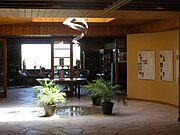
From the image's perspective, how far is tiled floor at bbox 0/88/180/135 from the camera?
22.1ft

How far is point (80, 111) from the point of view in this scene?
9.39 meters

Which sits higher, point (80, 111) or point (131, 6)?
point (131, 6)

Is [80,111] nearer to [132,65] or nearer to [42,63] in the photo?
[132,65]

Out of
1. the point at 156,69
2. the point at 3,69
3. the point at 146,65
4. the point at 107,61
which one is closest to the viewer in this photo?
the point at 156,69

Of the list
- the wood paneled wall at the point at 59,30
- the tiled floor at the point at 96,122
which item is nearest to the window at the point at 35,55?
the wood paneled wall at the point at 59,30

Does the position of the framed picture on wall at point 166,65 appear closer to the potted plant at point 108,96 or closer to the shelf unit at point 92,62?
the potted plant at point 108,96

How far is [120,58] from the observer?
15.7m

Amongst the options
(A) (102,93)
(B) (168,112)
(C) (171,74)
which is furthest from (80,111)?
(C) (171,74)

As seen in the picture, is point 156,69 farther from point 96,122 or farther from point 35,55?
point 35,55

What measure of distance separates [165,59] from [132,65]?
5.62 feet

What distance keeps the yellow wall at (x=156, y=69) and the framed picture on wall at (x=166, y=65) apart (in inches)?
5.8

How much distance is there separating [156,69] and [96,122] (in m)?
4.33

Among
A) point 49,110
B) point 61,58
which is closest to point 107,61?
point 61,58

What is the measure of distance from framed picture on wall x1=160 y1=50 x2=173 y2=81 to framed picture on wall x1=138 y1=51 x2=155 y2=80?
1.65 feet
